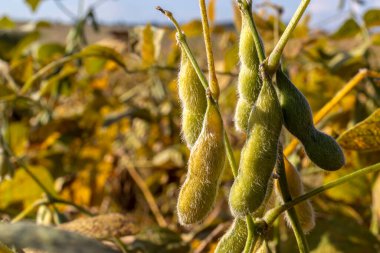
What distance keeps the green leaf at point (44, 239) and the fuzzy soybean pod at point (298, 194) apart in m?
0.24

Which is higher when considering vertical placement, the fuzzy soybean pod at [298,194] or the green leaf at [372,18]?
the green leaf at [372,18]

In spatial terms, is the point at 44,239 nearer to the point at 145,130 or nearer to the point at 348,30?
the point at 348,30

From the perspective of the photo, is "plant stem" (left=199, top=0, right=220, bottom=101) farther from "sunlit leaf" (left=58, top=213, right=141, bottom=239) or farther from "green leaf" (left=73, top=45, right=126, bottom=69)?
"green leaf" (left=73, top=45, right=126, bottom=69)

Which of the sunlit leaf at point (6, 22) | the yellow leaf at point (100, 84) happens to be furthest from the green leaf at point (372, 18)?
the yellow leaf at point (100, 84)

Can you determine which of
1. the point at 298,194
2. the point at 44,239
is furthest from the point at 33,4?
the point at 44,239

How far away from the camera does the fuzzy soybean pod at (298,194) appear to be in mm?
709

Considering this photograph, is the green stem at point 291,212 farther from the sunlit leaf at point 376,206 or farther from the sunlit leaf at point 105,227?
the sunlit leaf at point 376,206

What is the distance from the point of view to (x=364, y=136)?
0.88m

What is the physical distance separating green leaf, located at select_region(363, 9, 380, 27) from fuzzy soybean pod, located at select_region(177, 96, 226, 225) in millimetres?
1235

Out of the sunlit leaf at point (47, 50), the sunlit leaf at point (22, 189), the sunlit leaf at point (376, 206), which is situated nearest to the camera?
the sunlit leaf at point (376, 206)

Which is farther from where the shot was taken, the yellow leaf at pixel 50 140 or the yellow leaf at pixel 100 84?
the yellow leaf at pixel 100 84

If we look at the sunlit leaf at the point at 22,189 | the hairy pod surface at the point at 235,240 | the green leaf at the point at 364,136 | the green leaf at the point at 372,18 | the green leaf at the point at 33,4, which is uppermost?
the green leaf at the point at 33,4

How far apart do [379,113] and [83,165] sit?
1.65 meters

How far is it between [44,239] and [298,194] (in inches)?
11.9
